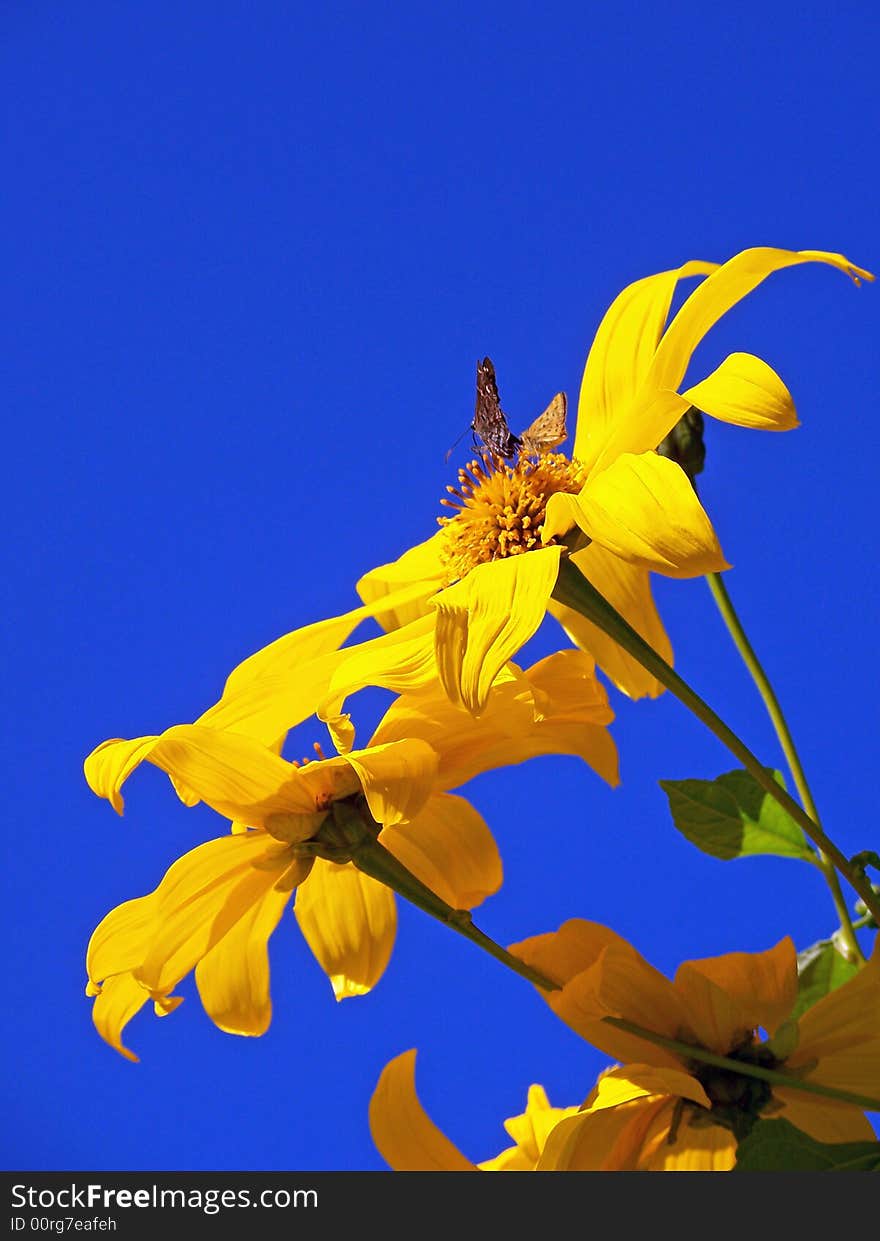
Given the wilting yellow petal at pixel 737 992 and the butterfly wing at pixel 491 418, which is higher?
the butterfly wing at pixel 491 418

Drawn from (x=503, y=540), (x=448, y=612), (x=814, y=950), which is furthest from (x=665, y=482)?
(x=814, y=950)

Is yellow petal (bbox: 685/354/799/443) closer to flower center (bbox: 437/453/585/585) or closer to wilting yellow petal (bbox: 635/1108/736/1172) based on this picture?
flower center (bbox: 437/453/585/585)

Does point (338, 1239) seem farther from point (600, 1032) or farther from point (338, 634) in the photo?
point (338, 634)

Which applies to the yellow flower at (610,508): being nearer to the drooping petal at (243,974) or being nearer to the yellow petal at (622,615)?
the yellow petal at (622,615)

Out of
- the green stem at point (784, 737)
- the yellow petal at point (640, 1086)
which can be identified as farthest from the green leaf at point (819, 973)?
the yellow petal at point (640, 1086)

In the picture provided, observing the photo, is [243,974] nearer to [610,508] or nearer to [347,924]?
[347,924]

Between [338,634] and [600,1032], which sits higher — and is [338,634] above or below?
above
